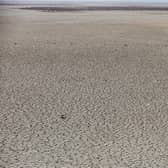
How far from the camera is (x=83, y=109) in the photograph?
6.65 m

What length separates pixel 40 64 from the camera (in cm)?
1046

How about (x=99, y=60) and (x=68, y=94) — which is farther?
(x=99, y=60)

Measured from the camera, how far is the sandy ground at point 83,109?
4824mm

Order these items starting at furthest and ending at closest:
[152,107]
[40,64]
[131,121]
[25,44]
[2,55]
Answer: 1. [25,44]
2. [2,55]
3. [40,64]
4. [152,107]
5. [131,121]

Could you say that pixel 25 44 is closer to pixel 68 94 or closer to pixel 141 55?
pixel 141 55

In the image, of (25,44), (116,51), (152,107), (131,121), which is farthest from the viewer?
(25,44)

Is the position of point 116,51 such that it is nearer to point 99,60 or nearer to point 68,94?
point 99,60

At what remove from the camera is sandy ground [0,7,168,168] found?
482cm

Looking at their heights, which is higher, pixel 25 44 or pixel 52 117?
pixel 25 44

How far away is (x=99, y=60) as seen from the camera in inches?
437

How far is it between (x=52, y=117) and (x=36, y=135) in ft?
2.60

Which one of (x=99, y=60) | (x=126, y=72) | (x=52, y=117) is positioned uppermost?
(x=99, y=60)

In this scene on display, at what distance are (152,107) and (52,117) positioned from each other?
69.4 inches

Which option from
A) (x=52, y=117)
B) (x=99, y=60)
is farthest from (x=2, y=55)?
(x=52, y=117)
